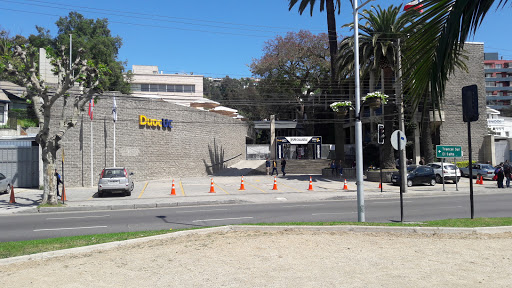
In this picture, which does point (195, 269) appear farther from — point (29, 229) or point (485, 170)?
point (485, 170)

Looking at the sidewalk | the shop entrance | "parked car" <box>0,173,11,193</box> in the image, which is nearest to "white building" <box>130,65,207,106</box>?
the shop entrance

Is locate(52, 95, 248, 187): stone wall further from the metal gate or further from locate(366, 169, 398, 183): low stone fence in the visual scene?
locate(366, 169, 398, 183): low stone fence

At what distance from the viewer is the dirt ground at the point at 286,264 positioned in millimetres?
→ 5535

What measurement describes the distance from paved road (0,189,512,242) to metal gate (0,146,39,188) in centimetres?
1073

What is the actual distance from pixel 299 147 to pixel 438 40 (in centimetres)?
4129

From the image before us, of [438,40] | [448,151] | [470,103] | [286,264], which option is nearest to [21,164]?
[286,264]

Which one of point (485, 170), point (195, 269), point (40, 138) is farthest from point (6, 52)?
point (485, 170)

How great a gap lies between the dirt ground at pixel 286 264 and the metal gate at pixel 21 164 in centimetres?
2107

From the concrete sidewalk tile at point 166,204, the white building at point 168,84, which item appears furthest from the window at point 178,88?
the concrete sidewalk tile at point 166,204

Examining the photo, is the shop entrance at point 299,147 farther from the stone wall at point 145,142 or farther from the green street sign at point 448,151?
the green street sign at point 448,151

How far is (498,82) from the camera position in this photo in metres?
86.4

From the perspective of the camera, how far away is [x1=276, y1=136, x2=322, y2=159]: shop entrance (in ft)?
134

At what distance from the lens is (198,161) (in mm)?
36906

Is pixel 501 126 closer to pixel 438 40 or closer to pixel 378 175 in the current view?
pixel 378 175
